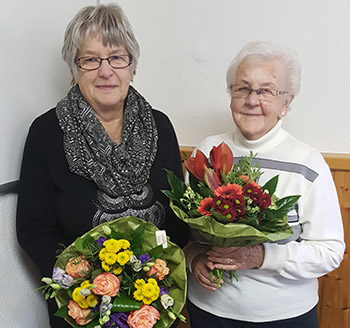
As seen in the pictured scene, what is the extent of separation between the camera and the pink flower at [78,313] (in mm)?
1062

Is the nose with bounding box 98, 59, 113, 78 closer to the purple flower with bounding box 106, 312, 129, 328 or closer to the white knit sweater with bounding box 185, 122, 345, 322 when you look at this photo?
the white knit sweater with bounding box 185, 122, 345, 322

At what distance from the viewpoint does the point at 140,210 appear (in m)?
1.43

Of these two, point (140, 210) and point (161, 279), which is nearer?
point (161, 279)

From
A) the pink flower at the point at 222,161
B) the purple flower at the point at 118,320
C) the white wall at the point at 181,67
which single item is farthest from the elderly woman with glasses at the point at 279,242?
the white wall at the point at 181,67

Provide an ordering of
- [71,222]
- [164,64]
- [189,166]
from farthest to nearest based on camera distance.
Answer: [164,64]
[71,222]
[189,166]

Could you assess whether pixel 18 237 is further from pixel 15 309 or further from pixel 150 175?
pixel 150 175

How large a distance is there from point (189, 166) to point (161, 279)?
34cm

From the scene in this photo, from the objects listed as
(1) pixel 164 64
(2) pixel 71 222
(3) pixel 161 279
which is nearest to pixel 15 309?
(2) pixel 71 222

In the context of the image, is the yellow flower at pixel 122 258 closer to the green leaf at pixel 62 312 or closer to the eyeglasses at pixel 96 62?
the green leaf at pixel 62 312

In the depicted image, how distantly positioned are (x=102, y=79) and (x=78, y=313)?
79cm

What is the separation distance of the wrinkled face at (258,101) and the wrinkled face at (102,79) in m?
0.41

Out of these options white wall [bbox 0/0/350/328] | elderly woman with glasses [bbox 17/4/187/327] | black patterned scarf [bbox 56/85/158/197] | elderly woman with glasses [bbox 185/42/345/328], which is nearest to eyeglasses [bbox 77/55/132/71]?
elderly woman with glasses [bbox 17/4/187/327]

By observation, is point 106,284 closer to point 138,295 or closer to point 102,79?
point 138,295

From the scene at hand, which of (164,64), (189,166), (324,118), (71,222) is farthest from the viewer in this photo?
(164,64)
